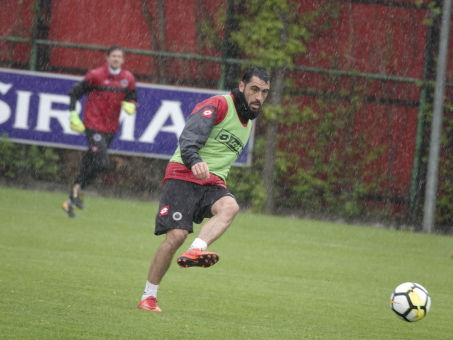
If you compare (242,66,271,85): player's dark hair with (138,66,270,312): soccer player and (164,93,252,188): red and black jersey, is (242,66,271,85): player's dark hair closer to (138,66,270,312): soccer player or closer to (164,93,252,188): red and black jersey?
(138,66,270,312): soccer player

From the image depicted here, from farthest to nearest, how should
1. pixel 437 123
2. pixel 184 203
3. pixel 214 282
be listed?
pixel 437 123, pixel 214 282, pixel 184 203

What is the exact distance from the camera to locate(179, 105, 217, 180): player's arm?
4.83m

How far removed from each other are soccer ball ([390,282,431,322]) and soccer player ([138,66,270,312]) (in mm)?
1251

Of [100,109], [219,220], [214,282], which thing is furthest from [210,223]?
[100,109]

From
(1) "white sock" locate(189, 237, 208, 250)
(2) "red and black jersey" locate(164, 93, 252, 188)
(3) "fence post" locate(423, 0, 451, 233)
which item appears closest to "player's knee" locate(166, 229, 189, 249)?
(1) "white sock" locate(189, 237, 208, 250)

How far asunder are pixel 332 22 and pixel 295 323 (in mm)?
9766

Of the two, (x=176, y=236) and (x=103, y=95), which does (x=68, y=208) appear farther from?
(x=176, y=236)

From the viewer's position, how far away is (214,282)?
22.0 feet

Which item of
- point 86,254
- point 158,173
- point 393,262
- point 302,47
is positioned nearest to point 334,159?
point 302,47

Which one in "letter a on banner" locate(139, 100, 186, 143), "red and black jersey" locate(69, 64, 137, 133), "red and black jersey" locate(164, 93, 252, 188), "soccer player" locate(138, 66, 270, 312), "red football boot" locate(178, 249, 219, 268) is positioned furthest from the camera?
"letter a on banner" locate(139, 100, 186, 143)

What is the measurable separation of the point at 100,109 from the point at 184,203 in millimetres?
5293

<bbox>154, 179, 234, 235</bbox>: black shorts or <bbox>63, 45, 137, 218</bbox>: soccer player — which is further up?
<bbox>63, 45, 137, 218</bbox>: soccer player

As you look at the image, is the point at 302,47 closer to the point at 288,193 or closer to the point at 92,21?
the point at 288,193

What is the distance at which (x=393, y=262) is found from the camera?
9.06 meters
